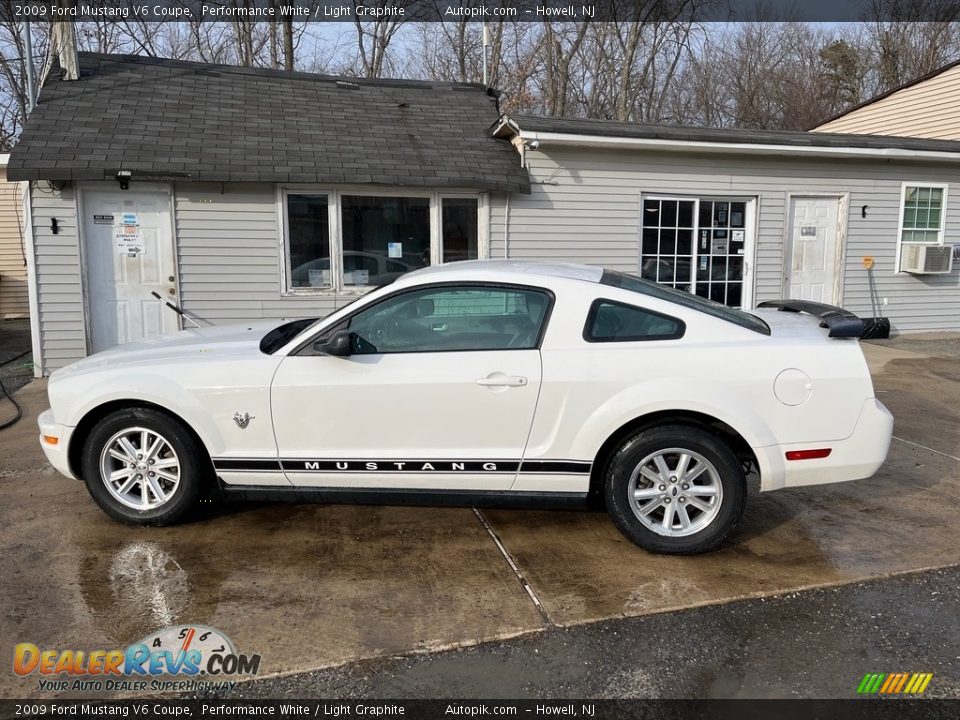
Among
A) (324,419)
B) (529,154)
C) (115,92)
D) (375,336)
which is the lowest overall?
(324,419)

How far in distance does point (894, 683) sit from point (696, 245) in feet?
28.1

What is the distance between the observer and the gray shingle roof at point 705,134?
31.1 ft

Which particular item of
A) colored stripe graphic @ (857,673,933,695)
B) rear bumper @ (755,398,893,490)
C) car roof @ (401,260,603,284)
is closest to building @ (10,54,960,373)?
car roof @ (401,260,603,284)

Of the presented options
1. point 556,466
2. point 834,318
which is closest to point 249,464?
point 556,466

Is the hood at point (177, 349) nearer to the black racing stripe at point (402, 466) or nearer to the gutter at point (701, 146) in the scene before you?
the black racing stripe at point (402, 466)

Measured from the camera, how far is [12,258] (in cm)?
1504

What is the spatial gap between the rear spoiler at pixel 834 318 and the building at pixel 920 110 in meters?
12.9

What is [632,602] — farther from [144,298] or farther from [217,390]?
[144,298]

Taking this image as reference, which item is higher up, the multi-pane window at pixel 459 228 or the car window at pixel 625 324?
the multi-pane window at pixel 459 228

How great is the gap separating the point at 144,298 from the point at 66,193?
1.45 metres

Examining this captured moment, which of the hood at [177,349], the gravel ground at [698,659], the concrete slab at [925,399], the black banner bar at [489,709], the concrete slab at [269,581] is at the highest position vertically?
the hood at [177,349]

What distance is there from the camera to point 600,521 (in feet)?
14.2

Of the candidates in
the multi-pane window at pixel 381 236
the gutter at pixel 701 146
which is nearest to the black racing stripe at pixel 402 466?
the multi-pane window at pixel 381 236

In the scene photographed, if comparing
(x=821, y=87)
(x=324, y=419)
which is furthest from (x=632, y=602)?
(x=821, y=87)
